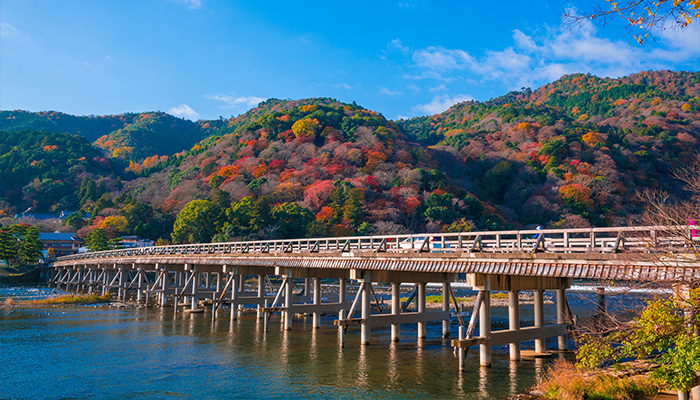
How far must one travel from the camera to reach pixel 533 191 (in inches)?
3081

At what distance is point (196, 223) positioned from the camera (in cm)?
6769

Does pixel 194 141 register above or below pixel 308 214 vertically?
above

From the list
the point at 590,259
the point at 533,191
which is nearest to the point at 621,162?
the point at 533,191

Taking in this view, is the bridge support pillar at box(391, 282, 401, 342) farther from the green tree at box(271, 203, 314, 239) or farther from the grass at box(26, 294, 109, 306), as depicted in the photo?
the green tree at box(271, 203, 314, 239)

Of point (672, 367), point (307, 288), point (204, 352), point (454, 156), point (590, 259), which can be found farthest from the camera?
point (454, 156)

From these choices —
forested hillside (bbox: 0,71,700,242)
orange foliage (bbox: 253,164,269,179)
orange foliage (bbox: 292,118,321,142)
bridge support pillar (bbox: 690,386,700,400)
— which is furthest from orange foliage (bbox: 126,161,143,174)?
bridge support pillar (bbox: 690,386,700,400)

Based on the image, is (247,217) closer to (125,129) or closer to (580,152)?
(580,152)

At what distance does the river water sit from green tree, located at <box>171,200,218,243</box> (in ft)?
124

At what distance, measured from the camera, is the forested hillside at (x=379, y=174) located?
68625 millimetres

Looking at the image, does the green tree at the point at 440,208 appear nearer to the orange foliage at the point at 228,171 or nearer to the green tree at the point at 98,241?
the orange foliage at the point at 228,171

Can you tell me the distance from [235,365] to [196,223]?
52.0 meters

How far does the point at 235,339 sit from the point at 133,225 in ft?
203

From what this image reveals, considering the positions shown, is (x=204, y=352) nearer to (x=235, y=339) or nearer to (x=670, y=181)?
(x=235, y=339)

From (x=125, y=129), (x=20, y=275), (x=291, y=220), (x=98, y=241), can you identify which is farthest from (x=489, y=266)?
(x=125, y=129)
